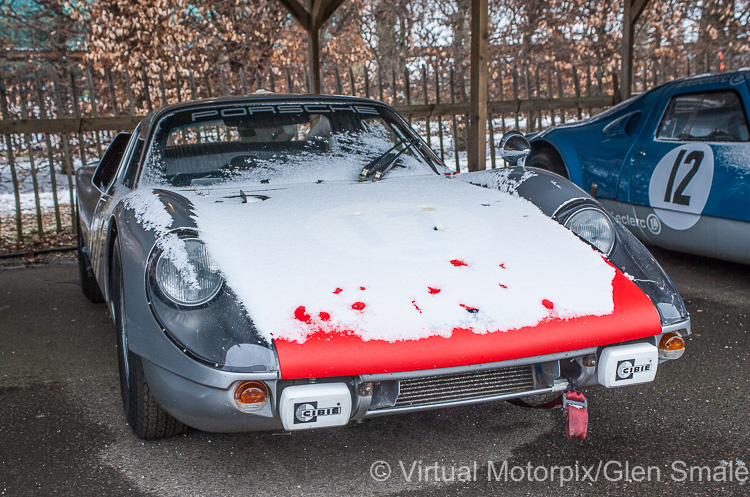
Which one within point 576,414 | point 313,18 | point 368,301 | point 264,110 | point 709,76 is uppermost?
point 313,18

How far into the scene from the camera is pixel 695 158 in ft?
13.9

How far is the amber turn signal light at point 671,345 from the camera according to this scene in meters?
2.20

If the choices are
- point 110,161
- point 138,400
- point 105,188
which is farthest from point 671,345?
point 110,161

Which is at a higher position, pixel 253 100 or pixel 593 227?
pixel 253 100

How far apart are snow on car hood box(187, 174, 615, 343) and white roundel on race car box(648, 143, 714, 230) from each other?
194cm

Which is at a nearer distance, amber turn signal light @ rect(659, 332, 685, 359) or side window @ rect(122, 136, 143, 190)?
amber turn signal light @ rect(659, 332, 685, 359)

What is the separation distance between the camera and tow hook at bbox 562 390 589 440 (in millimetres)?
2104

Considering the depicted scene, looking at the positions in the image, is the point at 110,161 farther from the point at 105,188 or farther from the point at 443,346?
the point at 443,346

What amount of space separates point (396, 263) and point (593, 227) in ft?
2.77

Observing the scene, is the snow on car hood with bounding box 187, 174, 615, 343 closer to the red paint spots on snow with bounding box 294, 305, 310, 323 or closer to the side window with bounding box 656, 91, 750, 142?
the red paint spots on snow with bounding box 294, 305, 310, 323

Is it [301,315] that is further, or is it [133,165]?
[133,165]

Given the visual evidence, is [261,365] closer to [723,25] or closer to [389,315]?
[389,315]

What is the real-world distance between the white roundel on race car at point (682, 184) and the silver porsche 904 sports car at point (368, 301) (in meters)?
1.73

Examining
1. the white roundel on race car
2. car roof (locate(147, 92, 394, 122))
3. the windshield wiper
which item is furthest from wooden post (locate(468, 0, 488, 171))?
the windshield wiper
